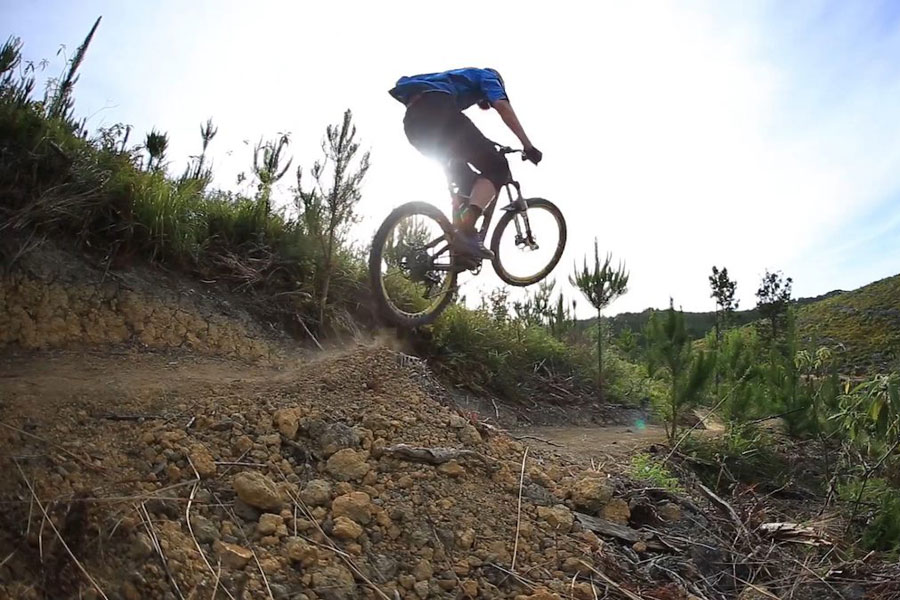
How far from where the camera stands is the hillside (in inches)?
768

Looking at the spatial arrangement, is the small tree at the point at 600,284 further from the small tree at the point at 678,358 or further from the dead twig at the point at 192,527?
the dead twig at the point at 192,527

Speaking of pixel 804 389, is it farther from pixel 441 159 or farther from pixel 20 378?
pixel 20 378

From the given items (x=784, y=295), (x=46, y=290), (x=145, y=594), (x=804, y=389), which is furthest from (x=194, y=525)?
(x=784, y=295)

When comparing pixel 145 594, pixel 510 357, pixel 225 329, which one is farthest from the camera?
pixel 510 357

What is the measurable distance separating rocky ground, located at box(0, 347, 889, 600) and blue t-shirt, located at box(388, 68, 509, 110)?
1927 millimetres

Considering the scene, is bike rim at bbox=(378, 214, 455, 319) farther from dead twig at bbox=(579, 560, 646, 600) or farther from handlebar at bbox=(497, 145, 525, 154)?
dead twig at bbox=(579, 560, 646, 600)

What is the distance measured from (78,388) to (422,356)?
11.6ft

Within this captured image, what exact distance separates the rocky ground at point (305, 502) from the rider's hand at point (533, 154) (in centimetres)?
216

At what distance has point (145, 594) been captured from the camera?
5.60 ft

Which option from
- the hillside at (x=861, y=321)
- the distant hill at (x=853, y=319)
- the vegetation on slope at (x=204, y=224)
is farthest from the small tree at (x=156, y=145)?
the hillside at (x=861, y=321)

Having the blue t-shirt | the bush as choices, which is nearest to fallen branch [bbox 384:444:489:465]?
the blue t-shirt

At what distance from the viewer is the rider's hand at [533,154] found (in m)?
4.59

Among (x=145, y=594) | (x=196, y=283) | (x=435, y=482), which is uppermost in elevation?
(x=196, y=283)

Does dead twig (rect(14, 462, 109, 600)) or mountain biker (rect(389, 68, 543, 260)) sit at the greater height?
mountain biker (rect(389, 68, 543, 260))
